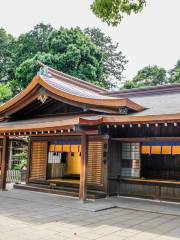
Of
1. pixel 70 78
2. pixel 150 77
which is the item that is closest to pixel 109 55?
pixel 150 77

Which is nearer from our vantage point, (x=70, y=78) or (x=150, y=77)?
(x=70, y=78)

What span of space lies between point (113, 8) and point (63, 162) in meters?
11.4

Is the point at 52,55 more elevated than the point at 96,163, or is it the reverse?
the point at 52,55

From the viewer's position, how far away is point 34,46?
3897 cm

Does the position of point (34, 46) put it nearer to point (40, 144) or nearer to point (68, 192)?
point (40, 144)

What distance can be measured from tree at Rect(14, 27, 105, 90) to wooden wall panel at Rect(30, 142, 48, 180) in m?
18.0

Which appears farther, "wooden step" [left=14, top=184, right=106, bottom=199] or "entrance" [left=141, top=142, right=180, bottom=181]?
"entrance" [left=141, top=142, right=180, bottom=181]

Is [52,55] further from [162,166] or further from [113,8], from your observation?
[113,8]

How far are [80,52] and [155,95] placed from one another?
18307mm

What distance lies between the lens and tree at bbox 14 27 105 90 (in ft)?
106

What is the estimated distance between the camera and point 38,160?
1519cm

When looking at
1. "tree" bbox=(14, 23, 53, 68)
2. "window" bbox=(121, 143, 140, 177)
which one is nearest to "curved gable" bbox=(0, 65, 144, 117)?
"window" bbox=(121, 143, 140, 177)

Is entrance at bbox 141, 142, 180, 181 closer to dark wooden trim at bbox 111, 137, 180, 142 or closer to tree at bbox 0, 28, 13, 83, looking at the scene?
dark wooden trim at bbox 111, 137, 180, 142

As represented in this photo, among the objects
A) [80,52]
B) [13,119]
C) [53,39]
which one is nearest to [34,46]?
[53,39]
